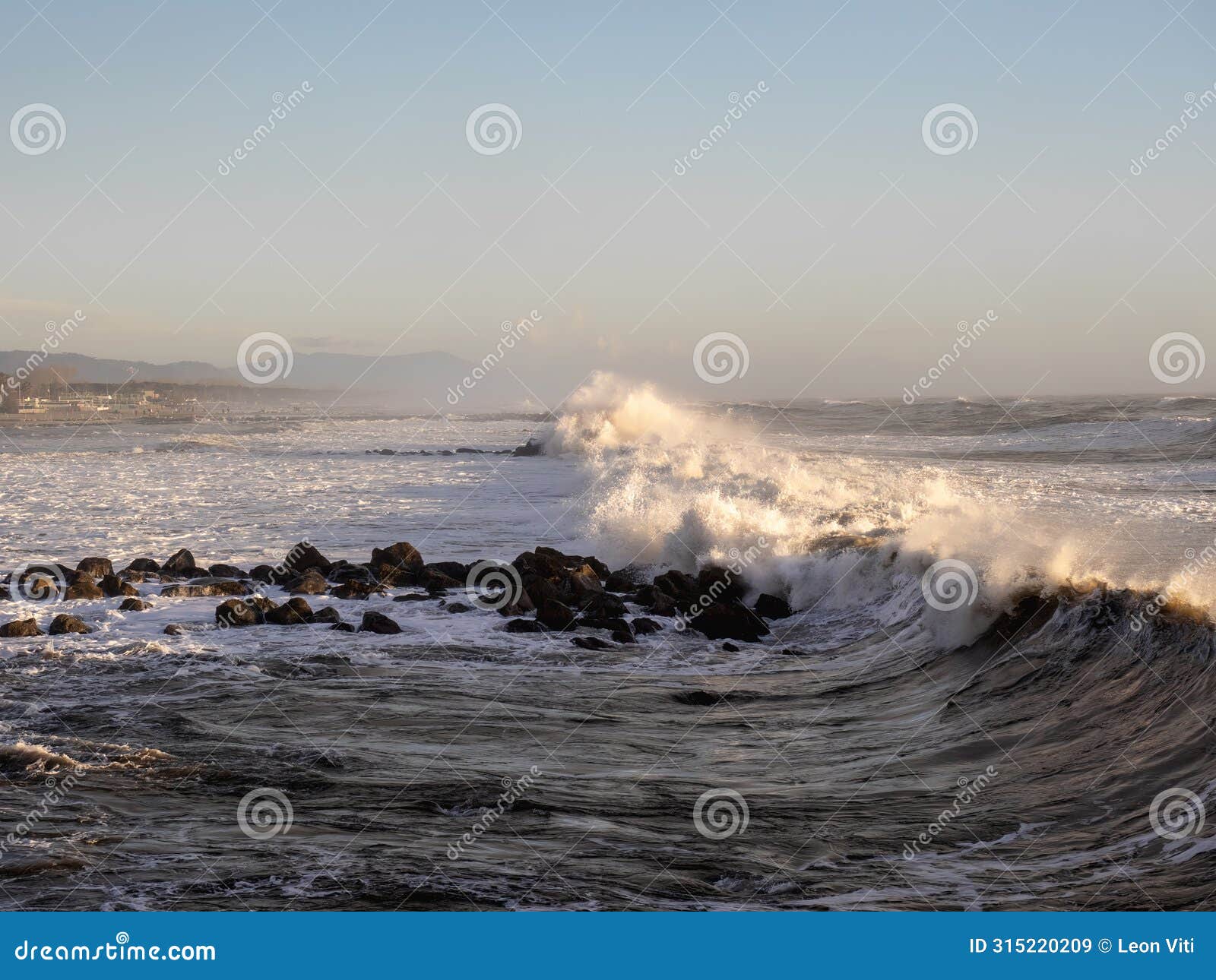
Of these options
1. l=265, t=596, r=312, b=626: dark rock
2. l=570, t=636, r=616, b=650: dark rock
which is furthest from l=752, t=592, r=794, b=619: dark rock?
l=265, t=596, r=312, b=626: dark rock

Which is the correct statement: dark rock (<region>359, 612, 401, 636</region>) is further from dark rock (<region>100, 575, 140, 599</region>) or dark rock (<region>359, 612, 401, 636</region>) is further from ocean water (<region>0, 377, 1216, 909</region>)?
dark rock (<region>100, 575, 140, 599</region>)

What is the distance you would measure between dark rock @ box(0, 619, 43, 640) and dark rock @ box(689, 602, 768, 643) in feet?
24.9

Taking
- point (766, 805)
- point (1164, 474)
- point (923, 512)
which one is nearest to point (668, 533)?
point (923, 512)

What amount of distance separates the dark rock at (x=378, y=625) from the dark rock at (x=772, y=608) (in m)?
4.94

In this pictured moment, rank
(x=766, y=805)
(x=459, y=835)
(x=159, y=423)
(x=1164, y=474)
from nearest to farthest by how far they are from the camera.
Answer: (x=459, y=835), (x=766, y=805), (x=1164, y=474), (x=159, y=423)

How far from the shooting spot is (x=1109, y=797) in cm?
755

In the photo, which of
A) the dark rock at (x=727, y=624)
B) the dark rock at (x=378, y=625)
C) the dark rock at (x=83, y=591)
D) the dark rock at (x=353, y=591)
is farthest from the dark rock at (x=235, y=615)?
the dark rock at (x=727, y=624)

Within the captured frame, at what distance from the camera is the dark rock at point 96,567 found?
1622 centimetres

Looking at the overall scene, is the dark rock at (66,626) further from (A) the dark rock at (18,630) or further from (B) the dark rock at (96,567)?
(B) the dark rock at (96,567)

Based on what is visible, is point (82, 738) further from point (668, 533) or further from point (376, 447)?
point (376, 447)

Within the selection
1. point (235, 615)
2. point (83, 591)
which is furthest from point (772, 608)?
point (83, 591)

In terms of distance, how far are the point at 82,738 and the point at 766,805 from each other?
5140mm

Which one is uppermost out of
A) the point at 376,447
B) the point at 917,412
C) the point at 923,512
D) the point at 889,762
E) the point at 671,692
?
the point at 917,412

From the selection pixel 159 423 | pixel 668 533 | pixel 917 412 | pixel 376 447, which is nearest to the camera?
pixel 668 533
